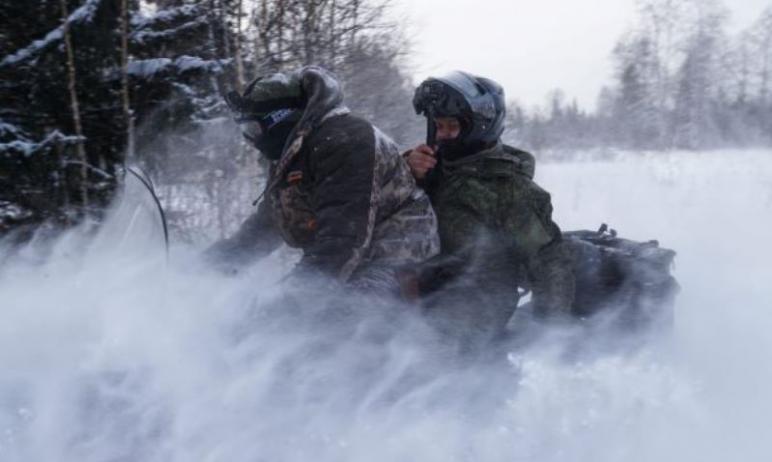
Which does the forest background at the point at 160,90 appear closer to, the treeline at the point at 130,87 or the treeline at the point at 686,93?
the treeline at the point at 130,87

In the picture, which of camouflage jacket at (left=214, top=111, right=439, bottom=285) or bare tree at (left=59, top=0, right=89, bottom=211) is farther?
bare tree at (left=59, top=0, right=89, bottom=211)

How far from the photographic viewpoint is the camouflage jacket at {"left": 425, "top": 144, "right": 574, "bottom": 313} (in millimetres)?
3191

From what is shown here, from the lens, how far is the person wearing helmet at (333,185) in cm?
276

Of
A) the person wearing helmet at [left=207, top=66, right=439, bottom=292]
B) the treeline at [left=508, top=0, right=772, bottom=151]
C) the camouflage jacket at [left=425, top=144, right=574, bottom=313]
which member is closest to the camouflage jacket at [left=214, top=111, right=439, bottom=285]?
the person wearing helmet at [left=207, top=66, right=439, bottom=292]

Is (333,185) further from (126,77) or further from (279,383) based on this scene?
(126,77)

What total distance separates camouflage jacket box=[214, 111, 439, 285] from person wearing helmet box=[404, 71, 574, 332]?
0.66 ft

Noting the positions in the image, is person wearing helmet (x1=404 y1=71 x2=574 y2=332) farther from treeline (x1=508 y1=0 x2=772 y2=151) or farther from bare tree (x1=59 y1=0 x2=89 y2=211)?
treeline (x1=508 y1=0 x2=772 y2=151)

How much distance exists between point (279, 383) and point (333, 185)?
742 mm

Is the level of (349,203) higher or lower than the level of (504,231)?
higher

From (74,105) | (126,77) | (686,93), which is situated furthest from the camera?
(686,93)

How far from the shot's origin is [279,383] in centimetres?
248

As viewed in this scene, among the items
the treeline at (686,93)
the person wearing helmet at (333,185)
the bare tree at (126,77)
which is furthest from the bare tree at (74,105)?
the treeline at (686,93)

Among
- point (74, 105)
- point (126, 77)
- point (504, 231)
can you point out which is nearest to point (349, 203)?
point (504, 231)

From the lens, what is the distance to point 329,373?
2627mm
